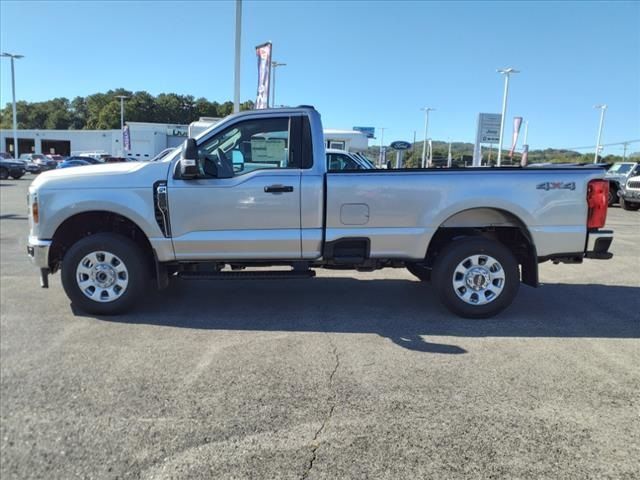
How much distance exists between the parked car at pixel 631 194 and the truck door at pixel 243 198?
1941 centimetres

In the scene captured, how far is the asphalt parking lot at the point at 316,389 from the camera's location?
8.70 ft

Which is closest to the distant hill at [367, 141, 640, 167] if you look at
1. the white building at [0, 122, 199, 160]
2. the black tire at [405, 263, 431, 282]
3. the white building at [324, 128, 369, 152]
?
the white building at [324, 128, 369, 152]

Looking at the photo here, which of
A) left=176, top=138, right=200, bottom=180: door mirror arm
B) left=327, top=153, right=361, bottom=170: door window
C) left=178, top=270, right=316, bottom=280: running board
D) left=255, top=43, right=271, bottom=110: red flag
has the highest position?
left=255, top=43, right=271, bottom=110: red flag

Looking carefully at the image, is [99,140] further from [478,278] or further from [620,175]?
[478,278]

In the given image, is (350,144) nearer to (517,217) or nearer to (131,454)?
(517,217)

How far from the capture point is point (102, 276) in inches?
197

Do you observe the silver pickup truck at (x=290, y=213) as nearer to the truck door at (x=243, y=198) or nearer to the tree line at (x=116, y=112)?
the truck door at (x=243, y=198)

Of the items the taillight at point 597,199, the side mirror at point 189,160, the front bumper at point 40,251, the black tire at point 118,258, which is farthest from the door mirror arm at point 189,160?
the taillight at point 597,199

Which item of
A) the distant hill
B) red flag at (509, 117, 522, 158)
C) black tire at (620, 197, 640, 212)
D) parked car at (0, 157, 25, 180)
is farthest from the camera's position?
the distant hill

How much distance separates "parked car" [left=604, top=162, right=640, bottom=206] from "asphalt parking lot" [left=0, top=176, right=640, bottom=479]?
60.6ft

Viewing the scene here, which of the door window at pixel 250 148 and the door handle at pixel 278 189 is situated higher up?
the door window at pixel 250 148

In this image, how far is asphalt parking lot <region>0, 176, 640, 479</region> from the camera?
265 centimetres

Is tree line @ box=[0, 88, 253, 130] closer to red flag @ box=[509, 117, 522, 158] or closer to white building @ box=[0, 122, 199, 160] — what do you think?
white building @ box=[0, 122, 199, 160]

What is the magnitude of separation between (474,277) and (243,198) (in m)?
2.53
